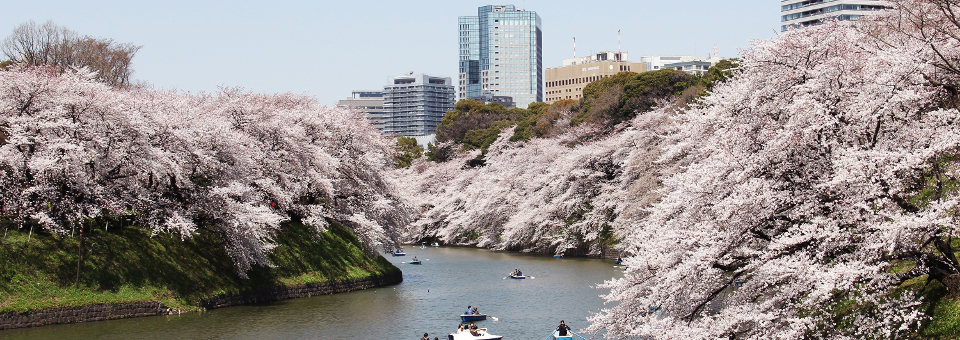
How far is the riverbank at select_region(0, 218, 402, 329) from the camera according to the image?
23.6m

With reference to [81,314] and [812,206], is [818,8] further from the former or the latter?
[81,314]

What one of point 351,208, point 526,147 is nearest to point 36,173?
point 351,208

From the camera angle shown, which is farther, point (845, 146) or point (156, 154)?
point (156, 154)

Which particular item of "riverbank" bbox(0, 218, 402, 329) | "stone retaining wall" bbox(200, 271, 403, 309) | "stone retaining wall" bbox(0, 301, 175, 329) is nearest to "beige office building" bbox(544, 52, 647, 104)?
"stone retaining wall" bbox(200, 271, 403, 309)

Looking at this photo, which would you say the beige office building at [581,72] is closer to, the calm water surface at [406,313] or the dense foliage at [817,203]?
the calm water surface at [406,313]

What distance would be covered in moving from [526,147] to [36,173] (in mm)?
47714

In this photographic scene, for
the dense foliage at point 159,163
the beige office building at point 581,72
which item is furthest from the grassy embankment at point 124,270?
the beige office building at point 581,72

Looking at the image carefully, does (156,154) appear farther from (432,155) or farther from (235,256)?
(432,155)

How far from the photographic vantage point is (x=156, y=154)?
2658 centimetres

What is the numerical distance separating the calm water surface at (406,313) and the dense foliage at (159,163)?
302 cm

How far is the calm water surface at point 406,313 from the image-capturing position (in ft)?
79.4

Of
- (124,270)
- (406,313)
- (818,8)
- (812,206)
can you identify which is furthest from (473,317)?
(818,8)

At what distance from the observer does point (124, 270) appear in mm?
26109

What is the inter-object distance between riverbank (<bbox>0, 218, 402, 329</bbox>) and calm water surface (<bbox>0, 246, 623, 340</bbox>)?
57cm
